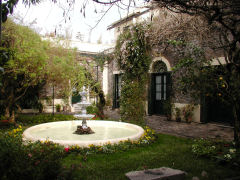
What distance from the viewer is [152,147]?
510 centimetres

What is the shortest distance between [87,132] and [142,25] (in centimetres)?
443

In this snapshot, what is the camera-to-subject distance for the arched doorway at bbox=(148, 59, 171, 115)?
11.0 m

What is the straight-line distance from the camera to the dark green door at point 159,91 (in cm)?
1099

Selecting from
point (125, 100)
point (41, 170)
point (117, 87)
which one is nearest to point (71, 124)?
point (125, 100)

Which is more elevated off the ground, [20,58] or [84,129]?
[20,58]

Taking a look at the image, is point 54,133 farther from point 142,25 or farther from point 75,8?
point 142,25

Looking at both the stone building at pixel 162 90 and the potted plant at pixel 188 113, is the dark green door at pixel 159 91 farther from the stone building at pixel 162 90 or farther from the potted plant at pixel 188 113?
the potted plant at pixel 188 113

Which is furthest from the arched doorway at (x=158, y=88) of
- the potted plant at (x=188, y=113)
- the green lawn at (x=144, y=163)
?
the green lawn at (x=144, y=163)

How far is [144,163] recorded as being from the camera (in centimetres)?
385

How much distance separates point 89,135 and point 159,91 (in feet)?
21.5

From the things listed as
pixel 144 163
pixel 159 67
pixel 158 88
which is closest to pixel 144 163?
pixel 144 163

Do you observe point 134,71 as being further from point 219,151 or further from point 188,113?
point 219,151

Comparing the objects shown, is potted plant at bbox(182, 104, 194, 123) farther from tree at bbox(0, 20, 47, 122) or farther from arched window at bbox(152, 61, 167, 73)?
tree at bbox(0, 20, 47, 122)

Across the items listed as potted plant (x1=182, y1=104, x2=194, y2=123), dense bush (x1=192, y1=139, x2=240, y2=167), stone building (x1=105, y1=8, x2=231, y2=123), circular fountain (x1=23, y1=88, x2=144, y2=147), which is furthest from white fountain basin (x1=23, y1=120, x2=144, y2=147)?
potted plant (x1=182, y1=104, x2=194, y2=123)
